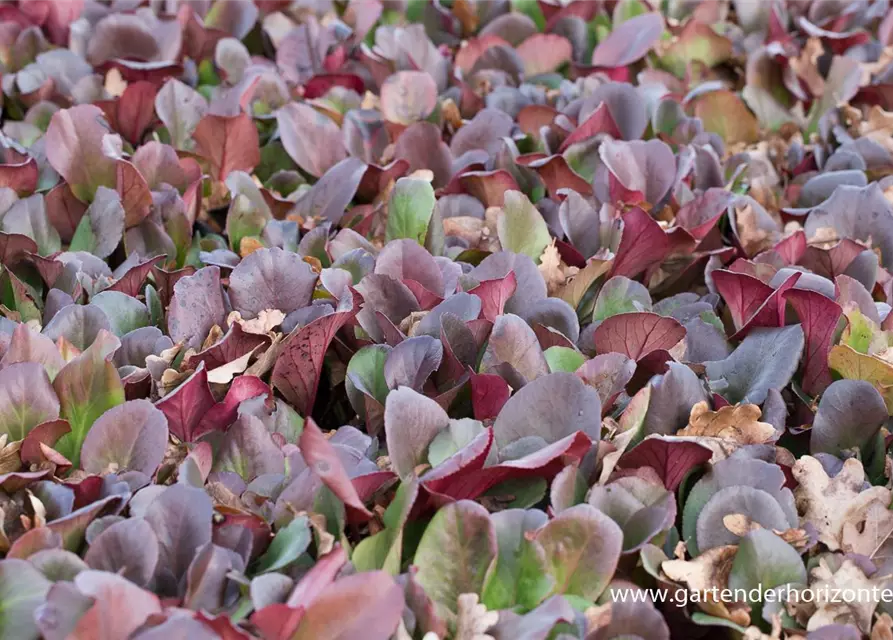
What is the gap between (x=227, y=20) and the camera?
2295mm

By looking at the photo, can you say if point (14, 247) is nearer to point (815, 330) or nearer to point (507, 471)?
point (507, 471)

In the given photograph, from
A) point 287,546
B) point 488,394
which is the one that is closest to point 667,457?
point 488,394

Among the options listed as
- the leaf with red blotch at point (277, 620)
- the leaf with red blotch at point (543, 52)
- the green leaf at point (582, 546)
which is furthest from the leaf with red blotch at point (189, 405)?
the leaf with red blotch at point (543, 52)

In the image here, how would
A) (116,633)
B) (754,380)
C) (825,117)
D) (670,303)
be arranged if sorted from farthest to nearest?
(825,117) → (670,303) → (754,380) → (116,633)

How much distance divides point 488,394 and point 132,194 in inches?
28.3

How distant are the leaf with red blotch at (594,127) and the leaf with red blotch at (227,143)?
22.5 inches

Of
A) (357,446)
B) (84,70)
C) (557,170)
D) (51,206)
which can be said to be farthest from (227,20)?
(357,446)

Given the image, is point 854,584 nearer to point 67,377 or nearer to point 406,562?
point 406,562

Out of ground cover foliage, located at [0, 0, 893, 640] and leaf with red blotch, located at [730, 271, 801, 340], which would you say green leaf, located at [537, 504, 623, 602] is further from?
leaf with red blotch, located at [730, 271, 801, 340]

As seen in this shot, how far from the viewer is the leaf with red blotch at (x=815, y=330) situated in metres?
1.24

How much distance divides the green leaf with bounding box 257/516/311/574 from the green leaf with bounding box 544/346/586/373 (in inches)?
15.8

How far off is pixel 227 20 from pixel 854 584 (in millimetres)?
1868

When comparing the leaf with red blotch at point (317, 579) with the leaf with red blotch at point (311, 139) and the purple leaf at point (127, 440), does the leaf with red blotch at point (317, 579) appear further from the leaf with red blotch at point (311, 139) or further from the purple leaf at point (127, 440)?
the leaf with red blotch at point (311, 139)

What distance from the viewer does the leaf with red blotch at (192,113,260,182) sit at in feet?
5.77
